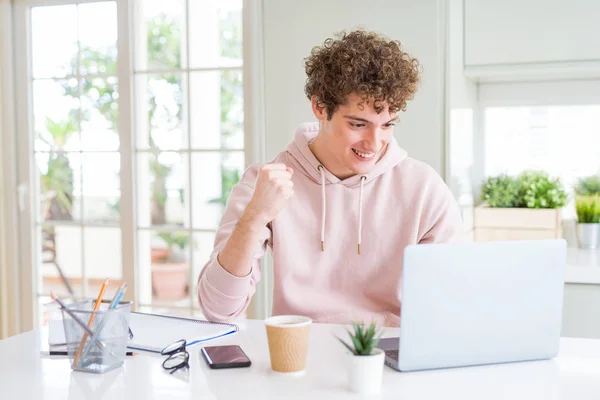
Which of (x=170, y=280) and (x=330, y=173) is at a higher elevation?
(x=330, y=173)

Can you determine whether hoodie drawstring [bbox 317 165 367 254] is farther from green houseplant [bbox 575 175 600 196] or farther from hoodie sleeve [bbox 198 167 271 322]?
green houseplant [bbox 575 175 600 196]

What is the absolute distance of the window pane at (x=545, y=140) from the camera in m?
3.20

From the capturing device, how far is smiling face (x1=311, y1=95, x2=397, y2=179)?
1.81 m

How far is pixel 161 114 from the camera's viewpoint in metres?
3.60

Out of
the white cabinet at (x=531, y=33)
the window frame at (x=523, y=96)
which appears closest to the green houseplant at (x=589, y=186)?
the window frame at (x=523, y=96)

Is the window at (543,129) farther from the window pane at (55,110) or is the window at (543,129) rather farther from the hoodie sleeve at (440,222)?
the window pane at (55,110)

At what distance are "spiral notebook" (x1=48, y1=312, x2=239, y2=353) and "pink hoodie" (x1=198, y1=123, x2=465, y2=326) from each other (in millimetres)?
152

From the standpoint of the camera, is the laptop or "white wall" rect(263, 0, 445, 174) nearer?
the laptop

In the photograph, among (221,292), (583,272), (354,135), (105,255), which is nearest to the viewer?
(221,292)

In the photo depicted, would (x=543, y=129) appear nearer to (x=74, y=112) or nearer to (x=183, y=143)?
(x=183, y=143)

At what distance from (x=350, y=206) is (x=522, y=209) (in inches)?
51.3

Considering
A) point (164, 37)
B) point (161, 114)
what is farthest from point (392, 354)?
point (164, 37)

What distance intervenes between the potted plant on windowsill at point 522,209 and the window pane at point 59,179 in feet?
6.52

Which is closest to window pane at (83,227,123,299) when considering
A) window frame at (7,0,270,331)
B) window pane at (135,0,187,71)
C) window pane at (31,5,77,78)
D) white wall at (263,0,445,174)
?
window frame at (7,0,270,331)
